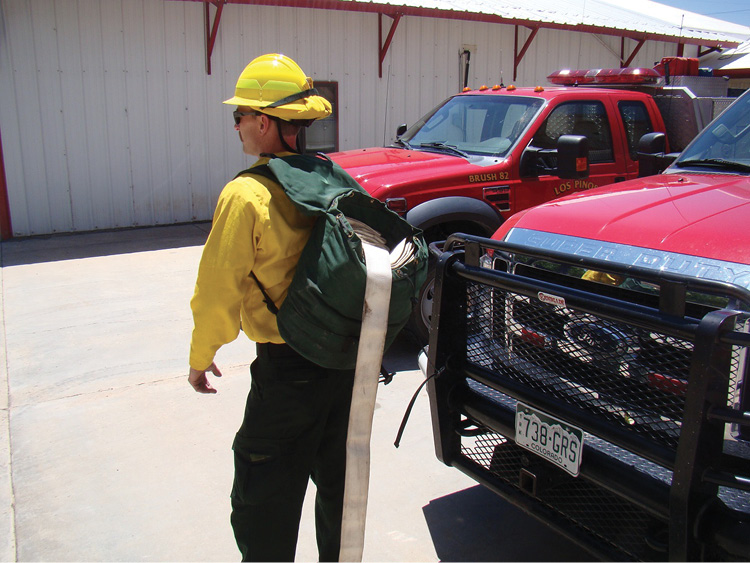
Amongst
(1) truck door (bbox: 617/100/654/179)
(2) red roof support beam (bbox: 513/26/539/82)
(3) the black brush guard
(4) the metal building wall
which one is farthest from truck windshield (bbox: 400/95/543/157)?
(2) red roof support beam (bbox: 513/26/539/82)

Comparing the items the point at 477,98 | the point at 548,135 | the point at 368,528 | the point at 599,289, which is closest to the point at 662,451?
the point at 599,289

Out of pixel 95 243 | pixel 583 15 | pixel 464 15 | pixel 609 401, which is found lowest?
pixel 95 243

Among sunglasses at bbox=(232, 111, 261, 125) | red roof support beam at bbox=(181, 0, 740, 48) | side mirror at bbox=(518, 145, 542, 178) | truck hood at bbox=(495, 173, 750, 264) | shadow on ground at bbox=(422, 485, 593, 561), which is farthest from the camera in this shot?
red roof support beam at bbox=(181, 0, 740, 48)

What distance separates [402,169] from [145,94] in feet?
20.2

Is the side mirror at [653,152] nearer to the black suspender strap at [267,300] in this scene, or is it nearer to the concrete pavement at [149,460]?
the concrete pavement at [149,460]

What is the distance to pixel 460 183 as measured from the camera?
554cm

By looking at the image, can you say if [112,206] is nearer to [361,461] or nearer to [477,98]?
[477,98]

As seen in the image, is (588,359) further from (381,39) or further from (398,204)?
(381,39)

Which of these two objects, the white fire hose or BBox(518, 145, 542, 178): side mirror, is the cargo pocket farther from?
BBox(518, 145, 542, 178): side mirror

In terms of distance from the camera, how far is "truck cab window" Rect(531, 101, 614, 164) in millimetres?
5953

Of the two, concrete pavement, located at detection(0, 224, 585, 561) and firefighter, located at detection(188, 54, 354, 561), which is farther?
concrete pavement, located at detection(0, 224, 585, 561)

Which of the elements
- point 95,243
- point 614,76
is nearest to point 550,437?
point 614,76

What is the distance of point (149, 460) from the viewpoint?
156 inches

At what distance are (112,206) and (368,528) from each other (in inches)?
326
